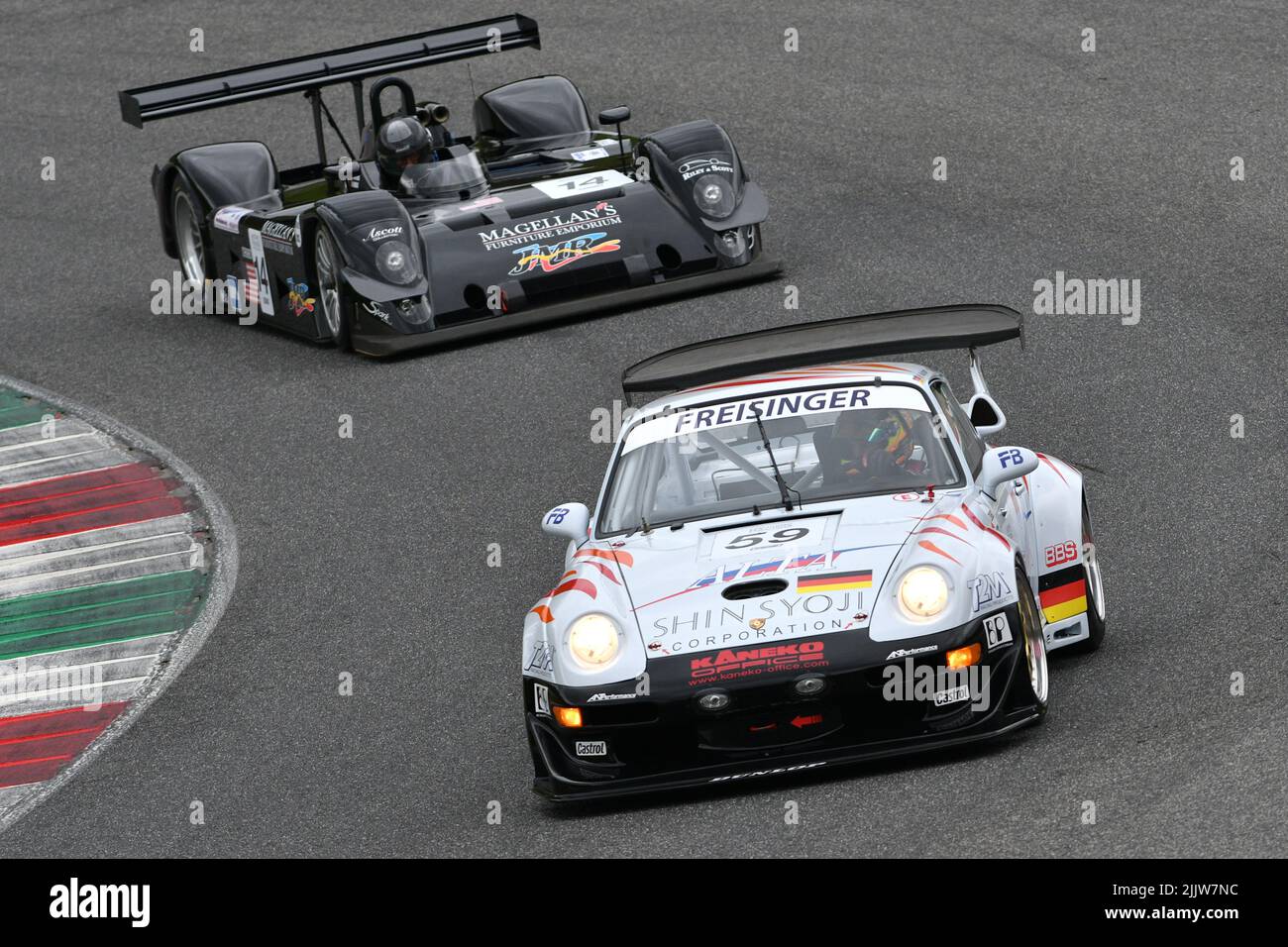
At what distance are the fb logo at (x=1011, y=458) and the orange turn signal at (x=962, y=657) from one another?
1111mm

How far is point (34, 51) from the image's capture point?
22562 millimetres

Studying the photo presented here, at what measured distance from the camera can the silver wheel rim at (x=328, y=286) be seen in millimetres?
13211

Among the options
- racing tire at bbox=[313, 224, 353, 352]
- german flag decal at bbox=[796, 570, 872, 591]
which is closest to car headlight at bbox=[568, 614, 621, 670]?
german flag decal at bbox=[796, 570, 872, 591]

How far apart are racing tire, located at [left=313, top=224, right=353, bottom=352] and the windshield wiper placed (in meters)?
6.01

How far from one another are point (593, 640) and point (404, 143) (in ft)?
26.6

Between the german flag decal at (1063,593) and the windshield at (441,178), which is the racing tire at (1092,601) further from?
the windshield at (441,178)

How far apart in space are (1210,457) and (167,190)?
29.1ft

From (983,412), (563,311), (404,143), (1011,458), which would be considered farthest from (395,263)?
(1011,458)

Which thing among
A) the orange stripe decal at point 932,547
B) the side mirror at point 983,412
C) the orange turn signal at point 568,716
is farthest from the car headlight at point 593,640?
the side mirror at point 983,412

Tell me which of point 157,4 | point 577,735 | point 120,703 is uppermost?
point 157,4

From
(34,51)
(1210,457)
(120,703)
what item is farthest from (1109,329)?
(34,51)

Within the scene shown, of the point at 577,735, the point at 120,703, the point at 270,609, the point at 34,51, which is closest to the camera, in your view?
the point at 577,735

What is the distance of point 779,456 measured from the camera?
761cm

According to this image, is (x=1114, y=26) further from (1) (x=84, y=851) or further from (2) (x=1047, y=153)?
(1) (x=84, y=851)
